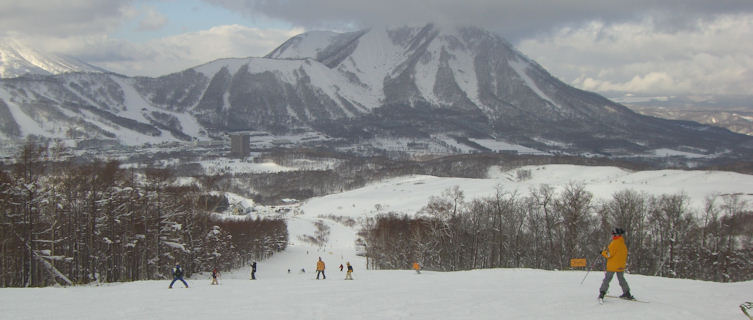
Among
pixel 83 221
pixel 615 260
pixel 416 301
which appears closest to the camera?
pixel 615 260

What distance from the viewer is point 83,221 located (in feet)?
148

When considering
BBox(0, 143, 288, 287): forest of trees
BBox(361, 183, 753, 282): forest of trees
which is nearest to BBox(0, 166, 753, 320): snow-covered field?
BBox(0, 143, 288, 287): forest of trees

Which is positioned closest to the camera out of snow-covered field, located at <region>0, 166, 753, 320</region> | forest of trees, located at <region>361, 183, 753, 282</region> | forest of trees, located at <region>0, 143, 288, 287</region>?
snow-covered field, located at <region>0, 166, 753, 320</region>

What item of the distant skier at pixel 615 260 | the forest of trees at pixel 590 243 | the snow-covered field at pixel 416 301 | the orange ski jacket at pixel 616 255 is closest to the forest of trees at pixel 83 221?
the snow-covered field at pixel 416 301

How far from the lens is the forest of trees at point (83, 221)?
37.4 m

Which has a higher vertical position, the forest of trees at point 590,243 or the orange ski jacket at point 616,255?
the orange ski jacket at point 616,255

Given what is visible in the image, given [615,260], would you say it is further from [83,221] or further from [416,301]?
[83,221]

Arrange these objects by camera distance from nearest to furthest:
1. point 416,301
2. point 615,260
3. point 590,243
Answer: point 615,260, point 416,301, point 590,243

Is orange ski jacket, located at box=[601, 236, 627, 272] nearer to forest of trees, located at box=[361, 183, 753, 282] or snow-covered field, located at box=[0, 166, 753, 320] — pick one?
snow-covered field, located at box=[0, 166, 753, 320]

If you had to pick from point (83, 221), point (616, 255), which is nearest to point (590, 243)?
point (616, 255)

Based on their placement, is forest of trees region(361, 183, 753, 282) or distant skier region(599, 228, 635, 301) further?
forest of trees region(361, 183, 753, 282)

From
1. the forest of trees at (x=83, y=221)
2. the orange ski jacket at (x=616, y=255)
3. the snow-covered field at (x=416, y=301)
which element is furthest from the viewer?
the forest of trees at (x=83, y=221)

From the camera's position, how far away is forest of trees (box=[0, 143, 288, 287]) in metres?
37.4

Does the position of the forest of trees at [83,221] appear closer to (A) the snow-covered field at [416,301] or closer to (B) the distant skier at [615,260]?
(A) the snow-covered field at [416,301]
